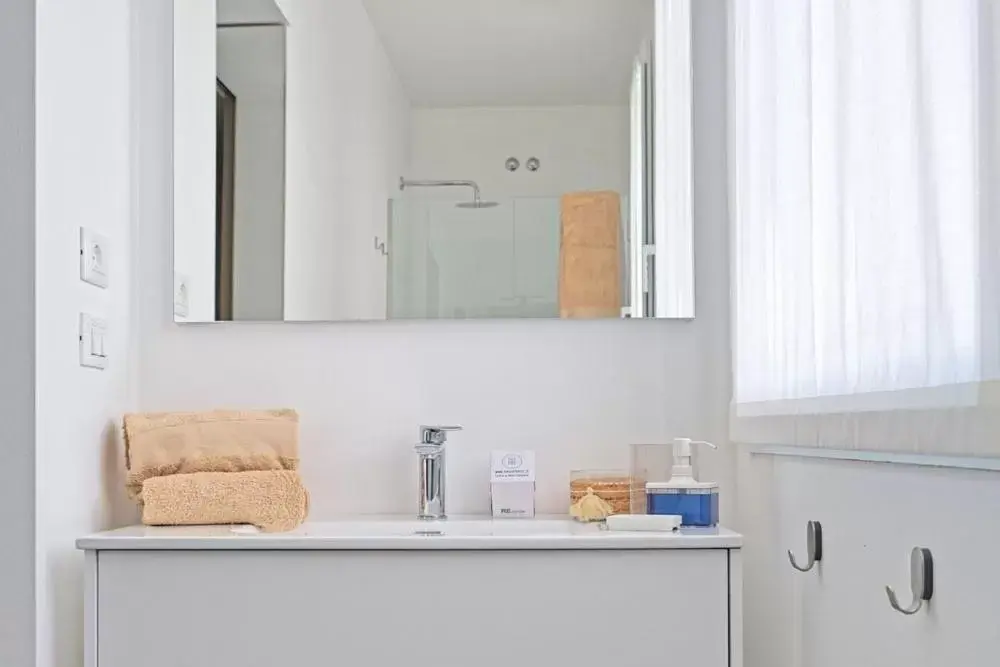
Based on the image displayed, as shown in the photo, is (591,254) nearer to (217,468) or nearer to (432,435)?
(432,435)

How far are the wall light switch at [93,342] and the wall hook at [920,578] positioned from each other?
1191 mm

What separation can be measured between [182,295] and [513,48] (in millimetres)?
687

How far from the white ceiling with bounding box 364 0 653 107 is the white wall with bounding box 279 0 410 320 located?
48 millimetres

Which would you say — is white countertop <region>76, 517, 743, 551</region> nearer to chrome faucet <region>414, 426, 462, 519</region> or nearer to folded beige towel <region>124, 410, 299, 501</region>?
folded beige towel <region>124, 410, 299, 501</region>

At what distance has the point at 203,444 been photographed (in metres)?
1.76

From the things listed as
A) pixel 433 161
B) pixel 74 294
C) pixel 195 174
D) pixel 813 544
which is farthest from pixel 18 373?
pixel 813 544

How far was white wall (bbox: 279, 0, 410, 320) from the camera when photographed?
6.26 ft

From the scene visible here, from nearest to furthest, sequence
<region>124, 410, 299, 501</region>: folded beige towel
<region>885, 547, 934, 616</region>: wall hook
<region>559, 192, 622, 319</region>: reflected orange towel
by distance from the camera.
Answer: <region>885, 547, 934, 616</region>: wall hook < <region>124, 410, 299, 501</region>: folded beige towel < <region>559, 192, 622, 319</region>: reflected orange towel

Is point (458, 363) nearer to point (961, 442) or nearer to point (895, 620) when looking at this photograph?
point (895, 620)

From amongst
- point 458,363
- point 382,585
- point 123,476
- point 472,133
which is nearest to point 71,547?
point 123,476

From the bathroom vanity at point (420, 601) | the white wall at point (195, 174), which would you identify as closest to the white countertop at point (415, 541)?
the bathroom vanity at point (420, 601)

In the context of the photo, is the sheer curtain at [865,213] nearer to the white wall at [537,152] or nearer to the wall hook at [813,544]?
the wall hook at [813,544]

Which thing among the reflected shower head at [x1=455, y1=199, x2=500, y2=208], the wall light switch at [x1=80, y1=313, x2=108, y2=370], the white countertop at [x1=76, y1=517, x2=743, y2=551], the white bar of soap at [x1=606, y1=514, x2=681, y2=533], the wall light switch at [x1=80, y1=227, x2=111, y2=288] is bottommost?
the white countertop at [x1=76, y1=517, x2=743, y2=551]

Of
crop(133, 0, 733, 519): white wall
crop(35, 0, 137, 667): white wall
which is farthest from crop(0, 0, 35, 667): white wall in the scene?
crop(133, 0, 733, 519): white wall
